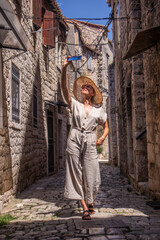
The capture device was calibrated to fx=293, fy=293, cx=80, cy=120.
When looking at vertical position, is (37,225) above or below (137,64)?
below

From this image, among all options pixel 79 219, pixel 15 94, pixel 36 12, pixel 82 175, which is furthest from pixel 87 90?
pixel 36 12

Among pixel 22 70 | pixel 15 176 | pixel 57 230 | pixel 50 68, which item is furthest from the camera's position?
pixel 50 68

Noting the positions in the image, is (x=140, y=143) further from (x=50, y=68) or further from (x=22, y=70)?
(x=50, y=68)

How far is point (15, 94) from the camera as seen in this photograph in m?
6.50

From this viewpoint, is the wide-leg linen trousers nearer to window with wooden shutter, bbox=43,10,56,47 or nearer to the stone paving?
the stone paving

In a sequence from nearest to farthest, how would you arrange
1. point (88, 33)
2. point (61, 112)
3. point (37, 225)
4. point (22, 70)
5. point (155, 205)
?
point (37, 225), point (155, 205), point (22, 70), point (61, 112), point (88, 33)

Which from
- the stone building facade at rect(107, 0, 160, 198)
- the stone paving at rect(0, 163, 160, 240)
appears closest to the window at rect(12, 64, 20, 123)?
the stone paving at rect(0, 163, 160, 240)

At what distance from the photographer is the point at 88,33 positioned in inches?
952

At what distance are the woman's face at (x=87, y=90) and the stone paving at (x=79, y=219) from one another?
5.73 feet

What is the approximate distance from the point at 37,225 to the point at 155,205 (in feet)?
6.28

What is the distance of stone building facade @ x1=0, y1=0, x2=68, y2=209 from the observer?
5.21m

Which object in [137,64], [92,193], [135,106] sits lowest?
[92,193]

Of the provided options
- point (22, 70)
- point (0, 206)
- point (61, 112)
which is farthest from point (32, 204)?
point (61, 112)

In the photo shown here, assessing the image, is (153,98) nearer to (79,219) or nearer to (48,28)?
(79,219)
